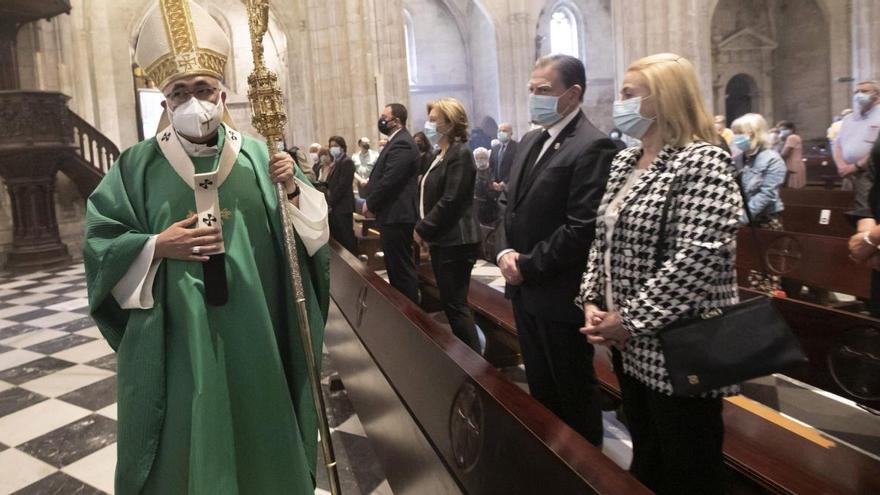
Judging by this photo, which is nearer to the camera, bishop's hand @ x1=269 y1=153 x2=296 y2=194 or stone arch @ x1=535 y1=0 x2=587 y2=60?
bishop's hand @ x1=269 y1=153 x2=296 y2=194

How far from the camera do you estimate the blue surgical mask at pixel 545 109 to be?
7.91 feet

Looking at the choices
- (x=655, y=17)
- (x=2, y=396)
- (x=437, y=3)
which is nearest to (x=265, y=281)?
(x=2, y=396)

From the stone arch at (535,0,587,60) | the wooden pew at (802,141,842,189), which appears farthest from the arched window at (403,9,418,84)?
the wooden pew at (802,141,842,189)

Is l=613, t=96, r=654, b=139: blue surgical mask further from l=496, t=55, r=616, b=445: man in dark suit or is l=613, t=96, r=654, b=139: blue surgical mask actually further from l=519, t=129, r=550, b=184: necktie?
l=519, t=129, r=550, b=184: necktie

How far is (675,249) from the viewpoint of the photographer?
1725 millimetres

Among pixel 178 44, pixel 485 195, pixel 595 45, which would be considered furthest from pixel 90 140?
pixel 595 45

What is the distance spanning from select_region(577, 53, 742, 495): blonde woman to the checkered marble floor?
1394mm

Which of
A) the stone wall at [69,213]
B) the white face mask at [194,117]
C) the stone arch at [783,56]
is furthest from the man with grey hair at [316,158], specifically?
the stone arch at [783,56]

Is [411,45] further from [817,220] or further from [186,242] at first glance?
[186,242]

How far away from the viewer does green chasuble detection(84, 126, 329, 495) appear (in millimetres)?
1732

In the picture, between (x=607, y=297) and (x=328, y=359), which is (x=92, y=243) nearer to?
(x=607, y=297)

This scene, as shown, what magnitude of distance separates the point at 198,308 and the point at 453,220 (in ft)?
7.08

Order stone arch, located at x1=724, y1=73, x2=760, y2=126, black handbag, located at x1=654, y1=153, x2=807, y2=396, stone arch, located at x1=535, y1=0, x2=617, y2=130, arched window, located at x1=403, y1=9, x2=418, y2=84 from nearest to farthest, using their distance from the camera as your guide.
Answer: black handbag, located at x1=654, y1=153, x2=807, y2=396 < stone arch, located at x1=724, y1=73, x2=760, y2=126 < arched window, located at x1=403, y1=9, x2=418, y2=84 < stone arch, located at x1=535, y1=0, x2=617, y2=130

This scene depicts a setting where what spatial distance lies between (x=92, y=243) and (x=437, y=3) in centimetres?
2670
